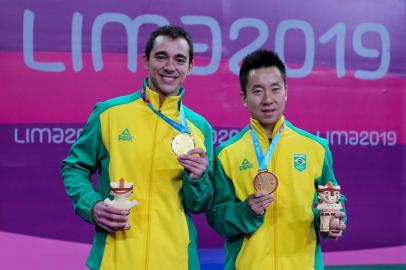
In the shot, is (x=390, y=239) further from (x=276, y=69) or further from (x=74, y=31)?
(x=74, y=31)

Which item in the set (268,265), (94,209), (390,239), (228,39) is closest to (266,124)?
(268,265)

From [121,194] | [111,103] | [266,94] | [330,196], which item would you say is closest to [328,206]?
[330,196]

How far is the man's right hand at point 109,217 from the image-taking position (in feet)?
6.70

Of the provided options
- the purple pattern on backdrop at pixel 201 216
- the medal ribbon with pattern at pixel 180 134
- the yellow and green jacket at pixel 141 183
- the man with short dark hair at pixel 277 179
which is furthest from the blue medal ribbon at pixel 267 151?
the purple pattern on backdrop at pixel 201 216

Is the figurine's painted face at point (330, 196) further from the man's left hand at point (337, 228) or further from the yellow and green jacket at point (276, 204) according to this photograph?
the yellow and green jacket at point (276, 204)

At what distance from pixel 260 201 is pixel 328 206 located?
263 mm

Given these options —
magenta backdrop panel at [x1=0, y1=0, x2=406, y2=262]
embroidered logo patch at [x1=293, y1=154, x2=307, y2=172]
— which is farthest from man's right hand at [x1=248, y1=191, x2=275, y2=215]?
magenta backdrop panel at [x1=0, y1=0, x2=406, y2=262]

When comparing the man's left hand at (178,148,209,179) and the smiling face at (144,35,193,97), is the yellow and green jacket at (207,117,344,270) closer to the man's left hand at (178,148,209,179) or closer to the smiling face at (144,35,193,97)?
the man's left hand at (178,148,209,179)

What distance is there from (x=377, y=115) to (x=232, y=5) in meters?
1.18

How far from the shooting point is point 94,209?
Result: 2119 millimetres

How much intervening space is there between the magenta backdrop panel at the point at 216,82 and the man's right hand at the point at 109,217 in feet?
4.58

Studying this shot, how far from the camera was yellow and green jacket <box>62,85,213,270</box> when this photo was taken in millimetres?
2180

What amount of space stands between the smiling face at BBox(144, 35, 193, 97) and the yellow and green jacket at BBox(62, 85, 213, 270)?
0.04 meters

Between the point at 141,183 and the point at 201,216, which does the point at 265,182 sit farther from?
the point at 201,216
